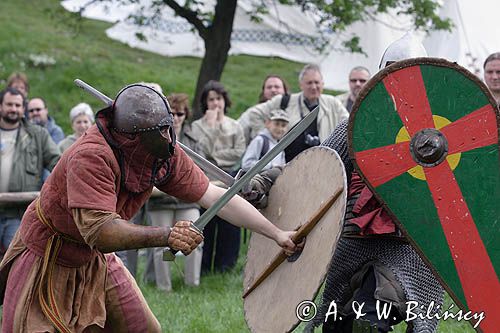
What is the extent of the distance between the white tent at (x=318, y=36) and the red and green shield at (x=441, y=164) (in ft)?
23.8

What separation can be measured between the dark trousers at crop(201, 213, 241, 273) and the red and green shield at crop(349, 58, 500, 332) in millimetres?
4158

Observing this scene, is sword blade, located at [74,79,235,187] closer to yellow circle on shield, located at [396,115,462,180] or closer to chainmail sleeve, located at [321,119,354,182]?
chainmail sleeve, located at [321,119,354,182]

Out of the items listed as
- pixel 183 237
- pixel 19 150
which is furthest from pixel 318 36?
pixel 183 237

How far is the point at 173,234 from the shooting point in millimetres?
4078

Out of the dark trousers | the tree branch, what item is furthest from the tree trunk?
the dark trousers

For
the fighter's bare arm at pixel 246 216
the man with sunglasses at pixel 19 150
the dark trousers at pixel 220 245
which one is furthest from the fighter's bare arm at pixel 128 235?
the dark trousers at pixel 220 245

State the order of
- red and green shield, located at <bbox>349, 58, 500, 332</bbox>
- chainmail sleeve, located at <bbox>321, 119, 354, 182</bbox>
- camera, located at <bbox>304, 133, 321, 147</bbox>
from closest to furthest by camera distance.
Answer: red and green shield, located at <bbox>349, 58, 500, 332</bbox>
chainmail sleeve, located at <bbox>321, 119, 354, 182</bbox>
camera, located at <bbox>304, 133, 321, 147</bbox>

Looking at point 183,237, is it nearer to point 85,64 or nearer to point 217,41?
point 217,41

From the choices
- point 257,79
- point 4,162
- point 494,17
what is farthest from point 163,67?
point 4,162

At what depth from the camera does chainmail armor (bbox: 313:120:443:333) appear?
14.5ft

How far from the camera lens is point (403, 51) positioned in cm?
448

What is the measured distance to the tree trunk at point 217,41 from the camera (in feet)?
37.6

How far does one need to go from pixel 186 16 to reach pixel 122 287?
23.4ft

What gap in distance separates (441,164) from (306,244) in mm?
688
